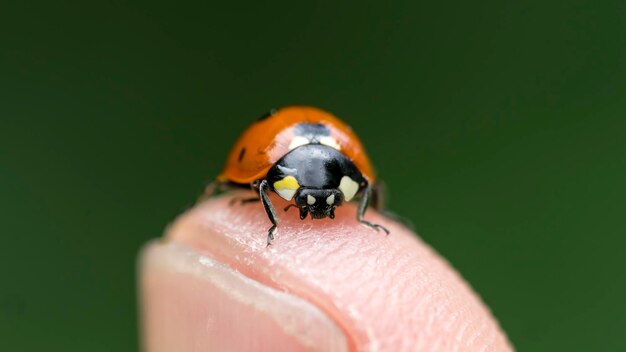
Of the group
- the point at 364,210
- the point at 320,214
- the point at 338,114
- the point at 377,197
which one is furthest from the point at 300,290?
the point at 338,114

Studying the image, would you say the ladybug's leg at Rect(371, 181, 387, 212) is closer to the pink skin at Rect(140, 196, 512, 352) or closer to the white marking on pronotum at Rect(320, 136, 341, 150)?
the pink skin at Rect(140, 196, 512, 352)

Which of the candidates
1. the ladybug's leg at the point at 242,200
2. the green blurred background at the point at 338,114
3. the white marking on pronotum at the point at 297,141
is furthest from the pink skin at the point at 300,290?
the green blurred background at the point at 338,114

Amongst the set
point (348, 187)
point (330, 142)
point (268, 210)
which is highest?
point (330, 142)

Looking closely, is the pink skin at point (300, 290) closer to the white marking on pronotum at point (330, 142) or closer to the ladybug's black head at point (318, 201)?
the ladybug's black head at point (318, 201)

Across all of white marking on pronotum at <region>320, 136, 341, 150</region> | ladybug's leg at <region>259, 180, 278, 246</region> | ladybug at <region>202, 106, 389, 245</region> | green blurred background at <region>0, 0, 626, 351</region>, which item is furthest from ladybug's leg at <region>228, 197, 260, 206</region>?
green blurred background at <region>0, 0, 626, 351</region>

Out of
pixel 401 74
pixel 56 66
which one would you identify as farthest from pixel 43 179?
pixel 401 74

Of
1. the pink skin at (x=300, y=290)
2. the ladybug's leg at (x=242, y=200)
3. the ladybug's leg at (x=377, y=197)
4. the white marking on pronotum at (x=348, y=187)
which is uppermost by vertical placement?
the white marking on pronotum at (x=348, y=187)

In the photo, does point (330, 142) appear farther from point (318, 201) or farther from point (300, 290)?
point (300, 290)

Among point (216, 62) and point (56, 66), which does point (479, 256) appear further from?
point (56, 66)
